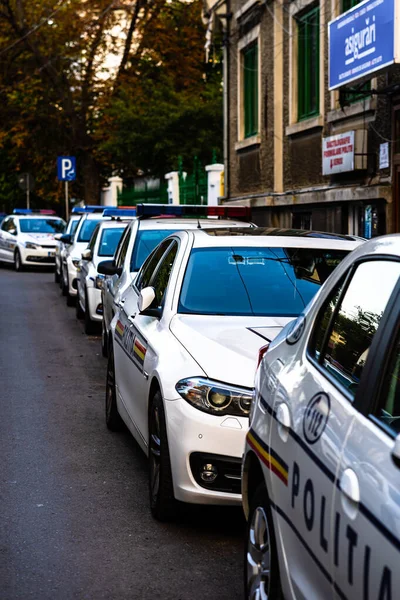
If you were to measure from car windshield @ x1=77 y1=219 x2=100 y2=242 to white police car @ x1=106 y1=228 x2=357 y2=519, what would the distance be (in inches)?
472

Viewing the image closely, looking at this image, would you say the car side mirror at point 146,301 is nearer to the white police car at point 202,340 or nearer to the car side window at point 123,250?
the white police car at point 202,340

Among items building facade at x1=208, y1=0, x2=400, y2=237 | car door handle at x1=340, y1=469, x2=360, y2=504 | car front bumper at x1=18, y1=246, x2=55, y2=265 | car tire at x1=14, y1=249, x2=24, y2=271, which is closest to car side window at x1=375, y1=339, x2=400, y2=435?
car door handle at x1=340, y1=469, x2=360, y2=504

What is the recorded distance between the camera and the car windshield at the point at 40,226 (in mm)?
30234

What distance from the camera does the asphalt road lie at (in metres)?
4.84

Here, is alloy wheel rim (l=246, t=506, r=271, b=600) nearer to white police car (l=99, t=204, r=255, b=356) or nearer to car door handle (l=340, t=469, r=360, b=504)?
car door handle (l=340, t=469, r=360, b=504)

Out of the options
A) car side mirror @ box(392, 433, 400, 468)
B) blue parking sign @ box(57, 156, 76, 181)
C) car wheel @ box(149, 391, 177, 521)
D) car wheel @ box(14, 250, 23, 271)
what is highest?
blue parking sign @ box(57, 156, 76, 181)

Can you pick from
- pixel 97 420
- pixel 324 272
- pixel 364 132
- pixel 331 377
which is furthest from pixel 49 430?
pixel 364 132

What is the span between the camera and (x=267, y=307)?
6.59 m

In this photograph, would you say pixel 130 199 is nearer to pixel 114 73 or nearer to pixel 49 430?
pixel 114 73

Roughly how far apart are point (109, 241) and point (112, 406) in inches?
300

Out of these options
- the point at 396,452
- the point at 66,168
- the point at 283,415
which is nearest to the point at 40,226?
the point at 66,168

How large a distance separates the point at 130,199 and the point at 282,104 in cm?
1910

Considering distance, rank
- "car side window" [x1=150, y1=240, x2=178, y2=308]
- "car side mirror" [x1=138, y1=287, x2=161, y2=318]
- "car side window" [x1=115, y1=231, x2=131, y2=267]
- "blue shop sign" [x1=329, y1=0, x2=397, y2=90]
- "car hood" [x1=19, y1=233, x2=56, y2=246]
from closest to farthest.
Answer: "car side mirror" [x1=138, y1=287, x2=161, y2=318], "car side window" [x1=150, y1=240, x2=178, y2=308], "car side window" [x1=115, y1=231, x2=131, y2=267], "blue shop sign" [x1=329, y1=0, x2=397, y2=90], "car hood" [x1=19, y1=233, x2=56, y2=246]

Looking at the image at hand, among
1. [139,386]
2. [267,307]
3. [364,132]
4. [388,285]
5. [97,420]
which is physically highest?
[364,132]
